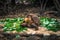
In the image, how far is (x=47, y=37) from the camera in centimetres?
932

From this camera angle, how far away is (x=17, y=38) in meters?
9.05

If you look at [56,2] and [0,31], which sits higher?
[56,2]

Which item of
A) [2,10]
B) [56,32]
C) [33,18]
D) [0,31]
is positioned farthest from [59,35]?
[2,10]

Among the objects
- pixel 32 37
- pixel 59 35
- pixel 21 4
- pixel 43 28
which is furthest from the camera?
pixel 21 4

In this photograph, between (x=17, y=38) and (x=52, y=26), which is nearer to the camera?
(x=17, y=38)

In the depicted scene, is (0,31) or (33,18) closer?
(0,31)

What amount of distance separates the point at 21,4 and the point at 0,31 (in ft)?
22.9

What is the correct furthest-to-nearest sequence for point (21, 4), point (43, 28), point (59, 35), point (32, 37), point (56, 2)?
1. point (21, 4)
2. point (56, 2)
3. point (43, 28)
4. point (59, 35)
5. point (32, 37)

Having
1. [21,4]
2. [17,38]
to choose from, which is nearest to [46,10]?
[21,4]

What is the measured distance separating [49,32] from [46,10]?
5312mm

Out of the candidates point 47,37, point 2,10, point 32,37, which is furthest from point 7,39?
point 2,10

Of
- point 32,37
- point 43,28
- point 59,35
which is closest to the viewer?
point 32,37

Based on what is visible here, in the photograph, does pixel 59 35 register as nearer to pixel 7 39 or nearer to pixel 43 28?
pixel 43 28

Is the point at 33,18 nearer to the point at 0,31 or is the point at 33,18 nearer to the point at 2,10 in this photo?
the point at 0,31
